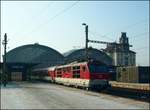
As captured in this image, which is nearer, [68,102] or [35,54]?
[68,102]

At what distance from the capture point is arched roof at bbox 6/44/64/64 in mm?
115000

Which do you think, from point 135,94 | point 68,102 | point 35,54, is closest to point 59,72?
point 135,94

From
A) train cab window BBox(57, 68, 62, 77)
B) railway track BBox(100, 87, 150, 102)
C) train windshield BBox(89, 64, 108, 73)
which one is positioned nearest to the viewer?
railway track BBox(100, 87, 150, 102)

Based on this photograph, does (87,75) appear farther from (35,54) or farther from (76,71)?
(35,54)

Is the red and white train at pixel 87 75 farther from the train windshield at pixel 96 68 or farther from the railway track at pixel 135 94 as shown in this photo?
the railway track at pixel 135 94

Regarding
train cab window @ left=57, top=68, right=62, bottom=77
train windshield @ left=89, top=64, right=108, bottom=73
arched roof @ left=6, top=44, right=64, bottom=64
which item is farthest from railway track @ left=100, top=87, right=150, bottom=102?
arched roof @ left=6, top=44, right=64, bottom=64

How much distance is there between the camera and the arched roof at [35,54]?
115 meters

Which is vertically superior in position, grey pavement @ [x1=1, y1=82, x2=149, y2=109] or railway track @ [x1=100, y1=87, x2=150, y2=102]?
grey pavement @ [x1=1, y1=82, x2=149, y2=109]

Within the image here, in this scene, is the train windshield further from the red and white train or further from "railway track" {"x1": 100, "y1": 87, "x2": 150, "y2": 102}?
"railway track" {"x1": 100, "y1": 87, "x2": 150, "y2": 102}

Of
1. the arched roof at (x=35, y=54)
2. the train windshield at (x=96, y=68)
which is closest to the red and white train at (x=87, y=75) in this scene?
the train windshield at (x=96, y=68)

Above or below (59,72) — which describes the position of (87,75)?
below

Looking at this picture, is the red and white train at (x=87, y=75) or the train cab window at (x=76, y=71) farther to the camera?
the train cab window at (x=76, y=71)

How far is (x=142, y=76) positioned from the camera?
60906 mm

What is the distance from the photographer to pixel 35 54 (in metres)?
118
